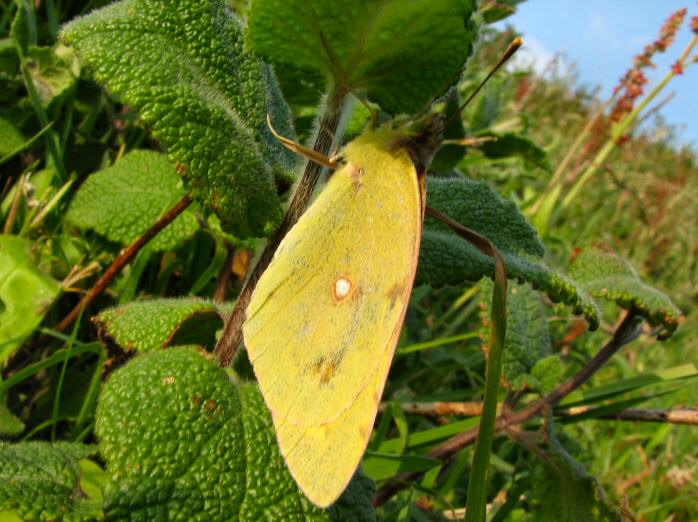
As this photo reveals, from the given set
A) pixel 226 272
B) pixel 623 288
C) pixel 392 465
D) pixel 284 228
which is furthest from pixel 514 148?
pixel 284 228

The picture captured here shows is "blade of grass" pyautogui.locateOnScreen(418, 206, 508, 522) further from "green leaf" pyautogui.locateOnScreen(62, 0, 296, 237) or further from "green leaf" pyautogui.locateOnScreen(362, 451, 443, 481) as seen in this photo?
"green leaf" pyautogui.locateOnScreen(362, 451, 443, 481)

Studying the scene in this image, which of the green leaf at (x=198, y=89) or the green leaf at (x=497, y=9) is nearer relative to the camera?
the green leaf at (x=198, y=89)

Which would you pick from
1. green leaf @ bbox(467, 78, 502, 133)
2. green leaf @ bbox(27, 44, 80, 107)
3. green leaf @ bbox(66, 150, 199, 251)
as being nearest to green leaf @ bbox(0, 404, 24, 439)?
green leaf @ bbox(66, 150, 199, 251)

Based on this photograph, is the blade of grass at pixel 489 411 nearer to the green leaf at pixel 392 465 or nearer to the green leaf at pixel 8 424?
the green leaf at pixel 392 465

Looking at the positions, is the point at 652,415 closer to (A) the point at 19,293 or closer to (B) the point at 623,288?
(B) the point at 623,288

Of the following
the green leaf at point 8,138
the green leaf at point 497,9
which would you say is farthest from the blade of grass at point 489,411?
the green leaf at point 8,138

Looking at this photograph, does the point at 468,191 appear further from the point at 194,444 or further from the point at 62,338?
the point at 62,338
